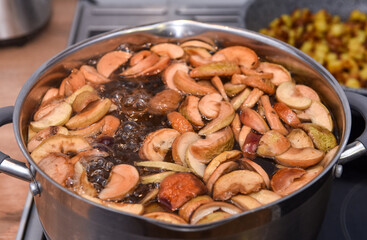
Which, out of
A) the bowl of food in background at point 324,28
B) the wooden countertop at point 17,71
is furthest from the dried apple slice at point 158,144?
the bowl of food in background at point 324,28

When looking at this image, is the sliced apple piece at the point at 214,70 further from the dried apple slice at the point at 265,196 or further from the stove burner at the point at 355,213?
the stove burner at the point at 355,213

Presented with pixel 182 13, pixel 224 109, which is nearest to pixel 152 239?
pixel 224 109

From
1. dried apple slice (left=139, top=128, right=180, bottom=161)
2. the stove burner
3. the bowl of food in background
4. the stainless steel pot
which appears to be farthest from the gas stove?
dried apple slice (left=139, top=128, right=180, bottom=161)

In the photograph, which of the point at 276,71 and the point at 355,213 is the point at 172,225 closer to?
the point at 276,71

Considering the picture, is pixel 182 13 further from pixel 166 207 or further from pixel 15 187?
pixel 166 207

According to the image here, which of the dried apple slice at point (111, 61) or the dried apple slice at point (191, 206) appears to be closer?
the dried apple slice at point (191, 206)

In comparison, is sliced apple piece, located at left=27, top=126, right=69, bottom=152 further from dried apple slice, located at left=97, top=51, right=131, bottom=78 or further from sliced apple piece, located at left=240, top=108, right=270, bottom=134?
sliced apple piece, located at left=240, top=108, right=270, bottom=134
